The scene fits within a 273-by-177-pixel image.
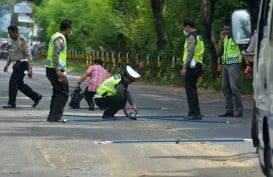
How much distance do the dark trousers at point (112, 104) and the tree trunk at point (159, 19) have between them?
67.7 ft

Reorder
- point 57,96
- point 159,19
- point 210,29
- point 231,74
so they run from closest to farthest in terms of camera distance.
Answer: point 57,96 → point 231,74 → point 210,29 → point 159,19

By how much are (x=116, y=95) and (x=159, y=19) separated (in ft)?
68.6

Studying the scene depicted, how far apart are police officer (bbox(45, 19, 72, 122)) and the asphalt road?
348 mm

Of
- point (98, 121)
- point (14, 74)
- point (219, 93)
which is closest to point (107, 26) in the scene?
Result: point (219, 93)

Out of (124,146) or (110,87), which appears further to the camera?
(110,87)

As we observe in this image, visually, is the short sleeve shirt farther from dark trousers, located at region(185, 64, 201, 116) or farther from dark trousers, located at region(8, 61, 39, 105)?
dark trousers, located at region(185, 64, 201, 116)

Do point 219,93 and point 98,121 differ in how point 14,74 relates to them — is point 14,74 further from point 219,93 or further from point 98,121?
point 219,93

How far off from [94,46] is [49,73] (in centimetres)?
3178

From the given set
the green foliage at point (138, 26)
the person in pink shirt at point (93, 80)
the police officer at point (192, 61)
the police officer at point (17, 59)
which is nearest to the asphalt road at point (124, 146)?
the police officer at point (192, 61)

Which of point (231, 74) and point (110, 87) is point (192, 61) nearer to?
point (231, 74)

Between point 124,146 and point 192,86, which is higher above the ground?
point 192,86

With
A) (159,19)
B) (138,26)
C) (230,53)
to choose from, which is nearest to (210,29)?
(159,19)

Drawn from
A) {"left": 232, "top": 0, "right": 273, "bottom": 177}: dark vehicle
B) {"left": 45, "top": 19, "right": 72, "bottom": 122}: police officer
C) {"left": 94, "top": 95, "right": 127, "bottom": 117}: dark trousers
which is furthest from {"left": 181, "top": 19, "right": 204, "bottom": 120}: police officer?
{"left": 232, "top": 0, "right": 273, "bottom": 177}: dark vehicle

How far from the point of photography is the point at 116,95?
15055 mm
